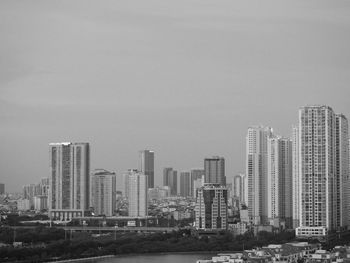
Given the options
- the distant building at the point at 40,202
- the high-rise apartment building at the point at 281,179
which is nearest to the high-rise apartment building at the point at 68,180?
the distant building at the point at 40,202

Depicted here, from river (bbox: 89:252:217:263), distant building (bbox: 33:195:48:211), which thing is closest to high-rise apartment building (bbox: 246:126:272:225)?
river (bbox: 89:252:217:263)

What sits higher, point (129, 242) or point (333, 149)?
point (333, 149)

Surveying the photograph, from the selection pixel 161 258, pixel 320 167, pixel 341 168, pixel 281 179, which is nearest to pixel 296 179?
pixel 320 167

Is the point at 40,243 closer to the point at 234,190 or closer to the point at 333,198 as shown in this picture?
the point at 333,198

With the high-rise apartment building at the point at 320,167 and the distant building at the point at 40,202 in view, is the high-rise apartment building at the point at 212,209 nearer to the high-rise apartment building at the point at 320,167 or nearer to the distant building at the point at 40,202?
the high-rise apartment building at the point at 320,167

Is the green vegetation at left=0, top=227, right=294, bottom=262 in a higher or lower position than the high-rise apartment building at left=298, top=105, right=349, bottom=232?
lower

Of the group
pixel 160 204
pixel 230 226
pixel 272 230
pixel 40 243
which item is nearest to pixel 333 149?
pixel 272 230

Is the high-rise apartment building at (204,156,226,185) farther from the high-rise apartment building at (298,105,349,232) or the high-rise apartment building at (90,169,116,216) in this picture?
the high-rise apartment building at (298,105,349,232)
